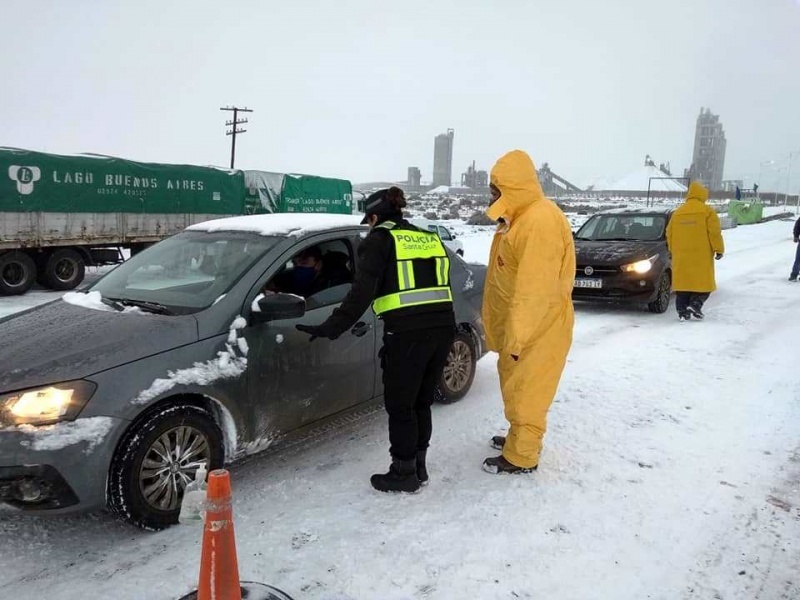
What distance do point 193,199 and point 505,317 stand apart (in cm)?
1405

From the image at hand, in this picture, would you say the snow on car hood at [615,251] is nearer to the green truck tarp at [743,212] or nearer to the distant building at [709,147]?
the green truck tarp at [743,212]

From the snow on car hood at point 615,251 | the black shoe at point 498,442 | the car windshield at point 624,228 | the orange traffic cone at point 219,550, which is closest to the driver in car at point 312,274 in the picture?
the black shoe at point 498,442

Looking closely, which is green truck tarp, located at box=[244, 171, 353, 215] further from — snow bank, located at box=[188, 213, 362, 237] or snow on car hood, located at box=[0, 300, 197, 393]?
snow on car hood, located at box=[0, 300, 197, 393]

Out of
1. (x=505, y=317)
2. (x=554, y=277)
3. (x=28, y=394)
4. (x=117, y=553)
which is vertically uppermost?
(x=554, y=277)

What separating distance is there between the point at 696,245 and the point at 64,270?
1218cm

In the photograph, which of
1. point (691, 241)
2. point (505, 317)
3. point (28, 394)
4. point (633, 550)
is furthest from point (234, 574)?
point (691, 241)

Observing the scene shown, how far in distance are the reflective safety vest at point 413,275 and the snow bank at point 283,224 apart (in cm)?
87

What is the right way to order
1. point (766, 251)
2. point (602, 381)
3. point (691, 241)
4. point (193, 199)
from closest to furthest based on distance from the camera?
point (602, 381)
point (691, 241)
point (193, 199)
point (766, 251)

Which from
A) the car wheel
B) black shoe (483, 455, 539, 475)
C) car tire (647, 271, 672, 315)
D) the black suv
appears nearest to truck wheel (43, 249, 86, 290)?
the black suv

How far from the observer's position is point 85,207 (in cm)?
1353

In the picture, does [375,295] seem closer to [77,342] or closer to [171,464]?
[171,464]

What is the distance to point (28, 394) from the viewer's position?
2.74 meters

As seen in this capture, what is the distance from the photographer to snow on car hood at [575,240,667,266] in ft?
30.3

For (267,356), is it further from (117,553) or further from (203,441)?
(117,553)
